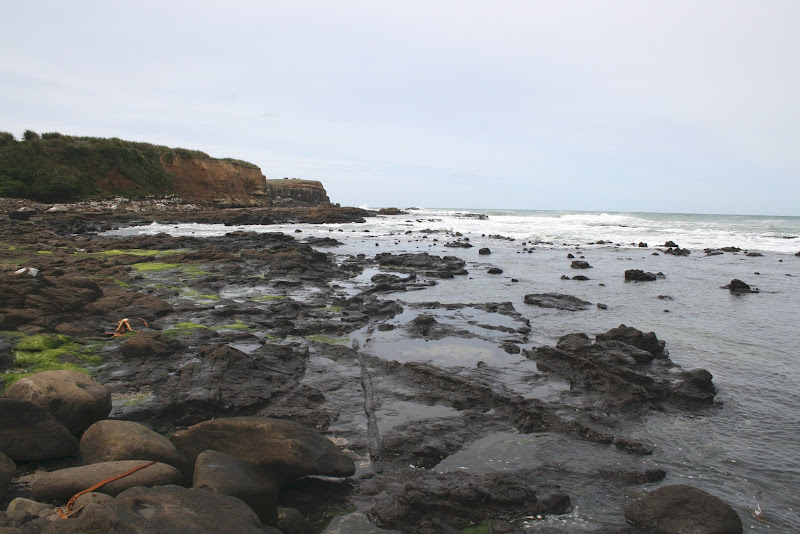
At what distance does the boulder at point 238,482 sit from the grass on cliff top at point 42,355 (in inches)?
170

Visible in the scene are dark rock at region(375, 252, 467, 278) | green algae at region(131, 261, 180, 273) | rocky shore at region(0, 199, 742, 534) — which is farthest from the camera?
dark rock at region(375, 252, 467, 278)

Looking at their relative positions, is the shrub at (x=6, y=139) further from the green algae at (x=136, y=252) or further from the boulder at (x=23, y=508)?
the boulder at (x=23, y=508)

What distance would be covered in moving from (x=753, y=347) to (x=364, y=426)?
8398mm

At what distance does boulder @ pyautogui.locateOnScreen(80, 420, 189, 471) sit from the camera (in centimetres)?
420

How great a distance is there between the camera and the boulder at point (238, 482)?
3787 mm

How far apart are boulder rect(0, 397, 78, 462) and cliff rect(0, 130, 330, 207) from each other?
155ft

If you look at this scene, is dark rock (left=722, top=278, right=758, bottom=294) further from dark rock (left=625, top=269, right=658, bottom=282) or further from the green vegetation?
the green vegetation

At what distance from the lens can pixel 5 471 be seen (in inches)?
153

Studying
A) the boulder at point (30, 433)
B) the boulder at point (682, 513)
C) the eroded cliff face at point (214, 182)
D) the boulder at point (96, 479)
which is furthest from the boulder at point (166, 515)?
the eroded cliff face at point (214, 182)

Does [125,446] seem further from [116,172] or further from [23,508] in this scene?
[116,172]

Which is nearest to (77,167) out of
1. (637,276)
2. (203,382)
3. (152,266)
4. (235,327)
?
(152,266)

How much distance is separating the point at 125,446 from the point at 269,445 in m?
1.22

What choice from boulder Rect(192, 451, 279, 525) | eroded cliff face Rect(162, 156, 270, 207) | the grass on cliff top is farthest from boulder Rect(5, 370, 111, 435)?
eroded cliff face Rect(162, 156, 270, 207)

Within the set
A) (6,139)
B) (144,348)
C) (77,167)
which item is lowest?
(144,348)
